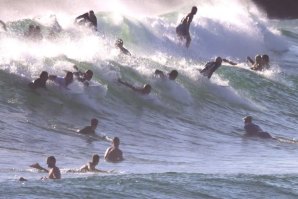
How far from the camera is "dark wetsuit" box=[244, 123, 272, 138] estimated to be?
2158cm

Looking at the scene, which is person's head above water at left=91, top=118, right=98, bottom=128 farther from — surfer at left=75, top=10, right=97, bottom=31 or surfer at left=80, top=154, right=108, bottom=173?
surfer at left=75, top=10, right=97, bottom=31

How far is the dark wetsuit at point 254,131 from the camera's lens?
70.8 feet

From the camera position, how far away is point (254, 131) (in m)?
21.8

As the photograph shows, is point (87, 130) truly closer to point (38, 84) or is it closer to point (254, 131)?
point (38, 84)

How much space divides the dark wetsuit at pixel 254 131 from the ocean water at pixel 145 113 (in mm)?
200

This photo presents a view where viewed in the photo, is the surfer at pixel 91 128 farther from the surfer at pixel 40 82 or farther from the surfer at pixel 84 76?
the surfer at pixel 84 76

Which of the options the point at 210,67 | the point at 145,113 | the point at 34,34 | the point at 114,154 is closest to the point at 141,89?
the point at 145,113

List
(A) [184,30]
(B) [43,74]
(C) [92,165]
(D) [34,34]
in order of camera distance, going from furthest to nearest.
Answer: (A) [184,30], (D) [34,34], (B) [43,74], (C) [92,165]

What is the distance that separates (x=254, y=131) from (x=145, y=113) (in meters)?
2.22

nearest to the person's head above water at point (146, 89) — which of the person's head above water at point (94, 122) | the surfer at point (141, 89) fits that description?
the surfer at point (141, 89)

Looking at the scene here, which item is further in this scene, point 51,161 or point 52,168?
point 51,161

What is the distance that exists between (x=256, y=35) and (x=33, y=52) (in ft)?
49.6

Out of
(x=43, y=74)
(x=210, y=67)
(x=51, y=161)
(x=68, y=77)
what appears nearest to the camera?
(x=51, y=161)

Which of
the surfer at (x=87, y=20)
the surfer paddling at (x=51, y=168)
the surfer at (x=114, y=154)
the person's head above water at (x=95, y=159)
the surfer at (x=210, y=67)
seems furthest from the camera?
the surfer at (x=87, y=20)
